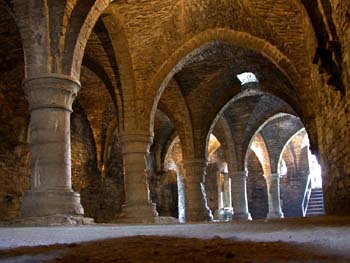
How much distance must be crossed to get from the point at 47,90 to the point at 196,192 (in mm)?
7381

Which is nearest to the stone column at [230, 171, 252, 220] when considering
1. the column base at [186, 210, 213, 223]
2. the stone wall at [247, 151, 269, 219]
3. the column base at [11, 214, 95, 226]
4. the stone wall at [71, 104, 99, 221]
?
the column base at [186, 210, 213, 223]

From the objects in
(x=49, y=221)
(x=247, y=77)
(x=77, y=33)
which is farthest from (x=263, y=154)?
(x=49, y=221)

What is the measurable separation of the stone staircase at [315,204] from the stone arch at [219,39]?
35.9 feet

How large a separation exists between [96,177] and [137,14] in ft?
21.4

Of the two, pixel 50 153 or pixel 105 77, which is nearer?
pixel 50 153

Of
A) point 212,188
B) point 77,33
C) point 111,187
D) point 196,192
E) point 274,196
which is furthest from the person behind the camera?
point 212,188

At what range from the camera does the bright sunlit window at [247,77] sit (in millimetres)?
13711

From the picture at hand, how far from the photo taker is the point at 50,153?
6285 millimetres

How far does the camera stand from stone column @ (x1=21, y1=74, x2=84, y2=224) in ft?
20.0

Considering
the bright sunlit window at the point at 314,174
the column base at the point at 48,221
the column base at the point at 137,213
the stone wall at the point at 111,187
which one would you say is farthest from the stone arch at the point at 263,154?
the column base at the point at 48,221

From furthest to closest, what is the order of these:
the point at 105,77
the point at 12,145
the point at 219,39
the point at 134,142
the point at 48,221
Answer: the point at 12,145
the point at 105,77
the point at 219,39
the point at 134,142
the point at 48,221

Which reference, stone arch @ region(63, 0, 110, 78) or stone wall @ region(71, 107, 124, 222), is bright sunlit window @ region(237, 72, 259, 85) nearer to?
stone wall @ region(71, 107, 124, 222)

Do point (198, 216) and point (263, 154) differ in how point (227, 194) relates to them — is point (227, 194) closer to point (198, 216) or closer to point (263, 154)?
point (263, 154)

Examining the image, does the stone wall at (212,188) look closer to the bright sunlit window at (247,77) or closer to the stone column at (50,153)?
the bright sunlit window at (247,77)
